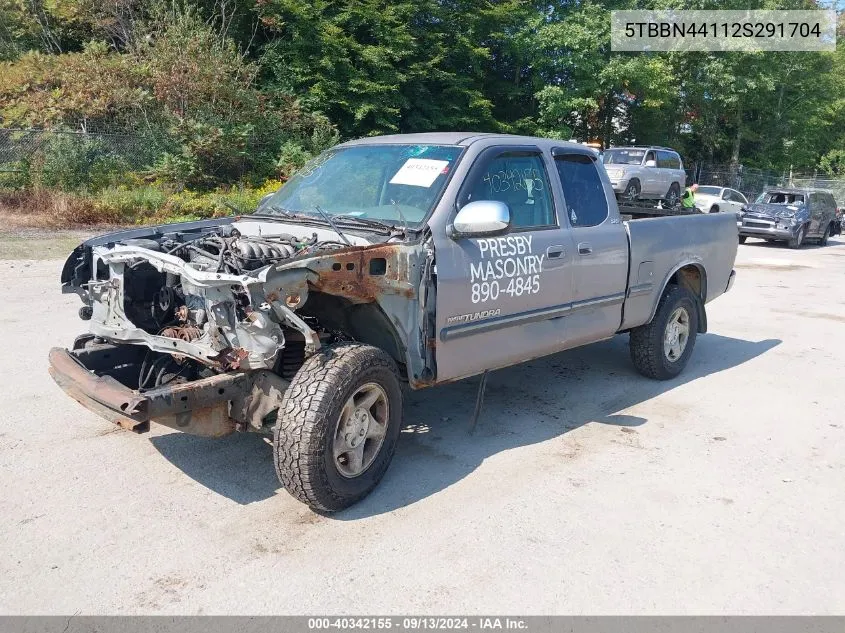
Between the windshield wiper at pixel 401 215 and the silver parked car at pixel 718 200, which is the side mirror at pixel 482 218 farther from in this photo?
the silver parked car at pixel 718 200

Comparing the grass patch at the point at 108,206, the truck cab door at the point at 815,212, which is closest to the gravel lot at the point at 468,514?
the grass patch at the point at 108,206

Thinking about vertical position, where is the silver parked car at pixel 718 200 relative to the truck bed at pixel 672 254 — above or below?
above

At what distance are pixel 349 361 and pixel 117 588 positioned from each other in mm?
1513

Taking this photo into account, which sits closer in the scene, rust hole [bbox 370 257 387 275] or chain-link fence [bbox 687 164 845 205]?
rust hole [bbox 370 257 387 275]

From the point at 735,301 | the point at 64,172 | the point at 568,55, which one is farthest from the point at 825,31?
the point at 64,172

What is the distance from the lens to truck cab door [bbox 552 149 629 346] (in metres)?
5.31

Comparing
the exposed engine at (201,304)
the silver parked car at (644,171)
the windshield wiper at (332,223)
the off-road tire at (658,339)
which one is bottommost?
the off-road tire at (658,339)

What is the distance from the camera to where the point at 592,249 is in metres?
5.36

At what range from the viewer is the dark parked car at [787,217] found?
68.8 ft

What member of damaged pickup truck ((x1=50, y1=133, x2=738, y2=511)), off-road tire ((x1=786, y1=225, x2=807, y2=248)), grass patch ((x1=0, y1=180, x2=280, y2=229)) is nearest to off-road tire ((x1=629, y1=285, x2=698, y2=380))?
damaged pickup truck ((x1=50, y1=133, x2=738, y2=511))

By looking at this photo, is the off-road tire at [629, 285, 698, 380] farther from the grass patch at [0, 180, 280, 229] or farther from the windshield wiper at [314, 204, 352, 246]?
the grass patch at [0, 180, 280, 229]

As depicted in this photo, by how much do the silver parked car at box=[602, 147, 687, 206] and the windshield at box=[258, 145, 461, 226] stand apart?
1642cm

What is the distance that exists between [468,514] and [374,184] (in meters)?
2.24

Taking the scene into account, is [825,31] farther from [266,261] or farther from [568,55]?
[266,261]
